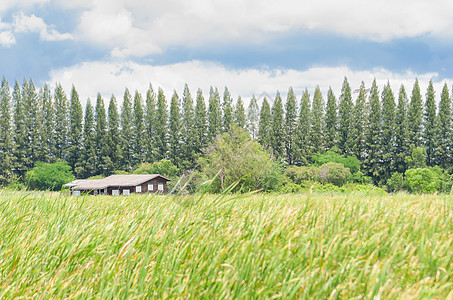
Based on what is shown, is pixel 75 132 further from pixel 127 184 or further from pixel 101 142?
pixel 127 184

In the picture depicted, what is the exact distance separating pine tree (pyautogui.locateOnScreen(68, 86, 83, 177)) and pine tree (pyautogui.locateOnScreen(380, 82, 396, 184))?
50804 mm

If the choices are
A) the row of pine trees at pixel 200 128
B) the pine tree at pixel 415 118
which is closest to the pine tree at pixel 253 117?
the row of pine trees at pixel 200 128

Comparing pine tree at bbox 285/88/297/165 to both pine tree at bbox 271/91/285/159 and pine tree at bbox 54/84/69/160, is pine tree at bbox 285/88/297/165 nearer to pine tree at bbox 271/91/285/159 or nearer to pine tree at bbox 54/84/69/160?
pine tree at bbox 271/91/285/159

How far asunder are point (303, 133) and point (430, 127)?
65.4 feet

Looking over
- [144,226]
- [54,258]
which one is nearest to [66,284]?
[54,258]

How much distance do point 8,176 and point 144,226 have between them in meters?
61.2

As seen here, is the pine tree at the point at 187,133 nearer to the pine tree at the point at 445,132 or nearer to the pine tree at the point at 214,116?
the pine tree at the point at 214,116

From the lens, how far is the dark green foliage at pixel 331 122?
59.4 m

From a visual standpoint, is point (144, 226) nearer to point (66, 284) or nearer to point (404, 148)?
point (66, 284)

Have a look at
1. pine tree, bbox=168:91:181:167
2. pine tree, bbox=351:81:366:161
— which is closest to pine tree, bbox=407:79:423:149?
pine tree, bbox=351:81:366:161

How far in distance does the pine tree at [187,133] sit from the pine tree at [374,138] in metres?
29.3

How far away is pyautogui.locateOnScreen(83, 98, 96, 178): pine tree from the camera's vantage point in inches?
2293

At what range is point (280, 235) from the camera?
2537mm

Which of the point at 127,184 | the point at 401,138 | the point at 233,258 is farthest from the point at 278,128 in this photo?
the point at 233,258
